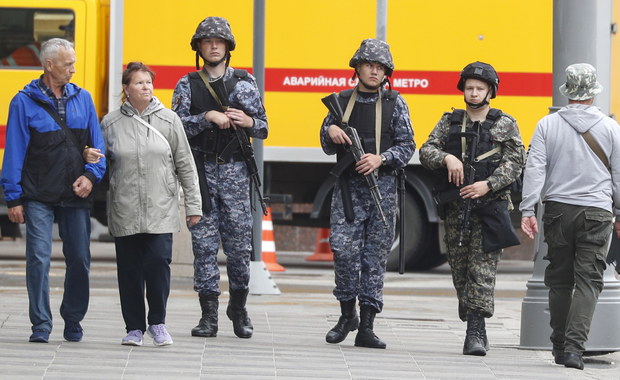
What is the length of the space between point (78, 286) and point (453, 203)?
217cm

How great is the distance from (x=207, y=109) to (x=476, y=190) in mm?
1621

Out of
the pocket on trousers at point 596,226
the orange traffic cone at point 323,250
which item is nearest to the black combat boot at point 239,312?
the pocket on trousers at point 596,226

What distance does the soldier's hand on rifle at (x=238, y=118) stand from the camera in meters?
8.38

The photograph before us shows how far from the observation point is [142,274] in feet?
26.5

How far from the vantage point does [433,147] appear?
845cm

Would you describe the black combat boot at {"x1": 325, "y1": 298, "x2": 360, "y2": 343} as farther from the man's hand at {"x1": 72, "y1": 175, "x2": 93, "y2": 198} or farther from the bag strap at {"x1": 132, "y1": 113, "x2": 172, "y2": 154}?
the man's hand at {"x1": 72, "y1": 175, "x2": 93, "y2": 198}

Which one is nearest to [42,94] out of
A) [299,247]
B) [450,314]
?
[450,314]

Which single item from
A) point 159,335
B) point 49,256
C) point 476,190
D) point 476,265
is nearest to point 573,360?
point 476,265

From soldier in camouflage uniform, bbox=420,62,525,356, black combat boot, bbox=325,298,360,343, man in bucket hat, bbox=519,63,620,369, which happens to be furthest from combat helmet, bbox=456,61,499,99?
black combat boot, bbox=325,298,360,343

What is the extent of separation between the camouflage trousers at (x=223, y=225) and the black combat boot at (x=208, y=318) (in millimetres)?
42

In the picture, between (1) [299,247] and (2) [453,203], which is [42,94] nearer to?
(2) [453,203]

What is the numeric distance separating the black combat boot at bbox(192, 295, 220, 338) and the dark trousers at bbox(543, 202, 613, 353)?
1959 mm

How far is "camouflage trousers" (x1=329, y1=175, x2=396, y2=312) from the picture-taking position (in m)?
8.47

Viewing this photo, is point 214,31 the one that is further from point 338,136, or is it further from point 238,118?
point 338,136
